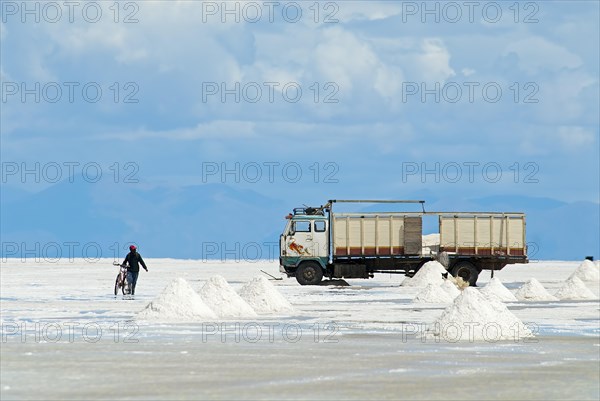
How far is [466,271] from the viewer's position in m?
49.2

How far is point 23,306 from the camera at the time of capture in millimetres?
34031

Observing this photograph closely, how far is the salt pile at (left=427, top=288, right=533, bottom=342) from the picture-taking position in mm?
22875

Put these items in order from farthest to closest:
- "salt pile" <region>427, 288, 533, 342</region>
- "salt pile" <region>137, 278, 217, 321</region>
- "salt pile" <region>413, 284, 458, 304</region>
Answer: "salt pile" <region>413, 284, 458, 304</region>
"salt pile" <region>137, 278, 217, 321</region>
"salt pile" <region>427, 288, 533, 342</region>

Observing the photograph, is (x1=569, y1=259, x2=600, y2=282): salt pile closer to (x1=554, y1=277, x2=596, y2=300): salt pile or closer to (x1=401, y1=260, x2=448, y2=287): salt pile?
(x1=401, y1=260, x2=448, y2=287): salt pile

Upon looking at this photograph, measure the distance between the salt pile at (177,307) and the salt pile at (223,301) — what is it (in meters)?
0.97

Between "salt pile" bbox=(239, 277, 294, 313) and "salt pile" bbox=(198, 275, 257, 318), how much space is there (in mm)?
1305

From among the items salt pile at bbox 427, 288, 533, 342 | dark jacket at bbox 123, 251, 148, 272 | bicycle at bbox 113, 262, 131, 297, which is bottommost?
salt pile at bbox 427, 288, 533, 342

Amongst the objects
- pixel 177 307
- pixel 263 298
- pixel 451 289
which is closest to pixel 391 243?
pixel 451 289

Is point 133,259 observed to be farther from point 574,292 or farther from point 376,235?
point 574,292

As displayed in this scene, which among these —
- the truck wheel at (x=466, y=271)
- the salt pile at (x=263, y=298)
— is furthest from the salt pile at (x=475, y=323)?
the truck wheel at (x=466, y=271)

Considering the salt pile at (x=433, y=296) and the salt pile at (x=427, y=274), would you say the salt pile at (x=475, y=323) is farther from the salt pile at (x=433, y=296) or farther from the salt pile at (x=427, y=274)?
the salt pile at (x=427, y=274)

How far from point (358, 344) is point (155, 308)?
7.59 metres

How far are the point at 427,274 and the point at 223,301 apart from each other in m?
18.5

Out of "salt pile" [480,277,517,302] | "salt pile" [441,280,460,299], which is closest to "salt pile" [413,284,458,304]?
"salt pile" [441,280,460,299]
